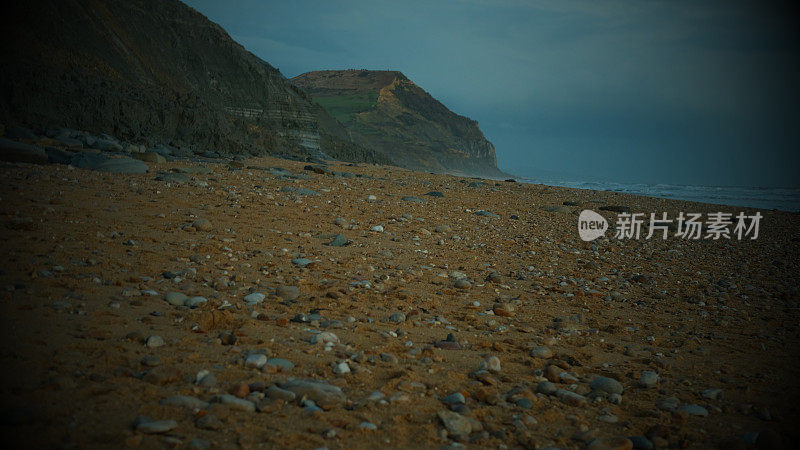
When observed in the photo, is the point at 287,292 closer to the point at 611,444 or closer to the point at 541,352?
the point at 541,352

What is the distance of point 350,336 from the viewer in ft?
12.0

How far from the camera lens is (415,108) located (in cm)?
10744

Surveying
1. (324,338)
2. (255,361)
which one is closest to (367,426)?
(255,361)

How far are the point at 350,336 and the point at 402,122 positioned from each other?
97985 millimetres

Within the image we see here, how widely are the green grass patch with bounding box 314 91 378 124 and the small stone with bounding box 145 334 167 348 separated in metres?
92.5

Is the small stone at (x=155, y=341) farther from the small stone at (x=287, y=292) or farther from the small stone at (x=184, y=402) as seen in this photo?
the small stone at (x=287, y=292)

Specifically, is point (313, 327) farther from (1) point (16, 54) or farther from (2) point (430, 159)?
(2) point (430, 159)

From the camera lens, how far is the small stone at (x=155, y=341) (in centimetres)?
293

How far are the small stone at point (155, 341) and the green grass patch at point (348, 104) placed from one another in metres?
92.5

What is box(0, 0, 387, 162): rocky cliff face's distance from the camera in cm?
1672

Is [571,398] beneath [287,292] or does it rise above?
beneath

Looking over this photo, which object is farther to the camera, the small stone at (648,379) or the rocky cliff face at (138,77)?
the rocky cliff face at (138,77)

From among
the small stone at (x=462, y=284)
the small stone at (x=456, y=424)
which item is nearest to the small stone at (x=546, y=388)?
the small stone at (x=456, y=424)

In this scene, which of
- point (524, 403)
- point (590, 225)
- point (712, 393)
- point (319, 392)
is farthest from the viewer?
point (590, 225)
